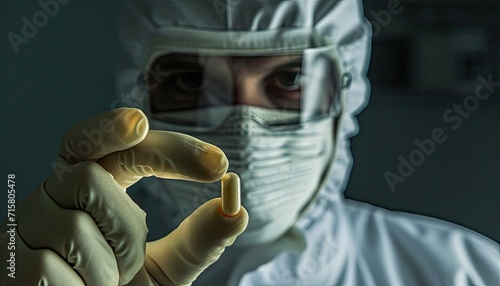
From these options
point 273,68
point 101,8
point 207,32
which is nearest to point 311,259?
point 273,68

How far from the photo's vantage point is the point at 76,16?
156cm

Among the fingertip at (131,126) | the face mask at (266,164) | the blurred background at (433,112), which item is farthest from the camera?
the blurred background at (433,112)

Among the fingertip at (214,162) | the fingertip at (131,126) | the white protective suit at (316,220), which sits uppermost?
the fingertip at (131,126)

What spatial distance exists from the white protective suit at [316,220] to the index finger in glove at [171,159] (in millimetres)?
594

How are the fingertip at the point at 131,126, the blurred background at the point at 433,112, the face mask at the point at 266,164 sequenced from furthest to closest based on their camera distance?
the blurred background at the point at 433,112
the face mask at the point at 266,164
the fingertip at the point at 131,126

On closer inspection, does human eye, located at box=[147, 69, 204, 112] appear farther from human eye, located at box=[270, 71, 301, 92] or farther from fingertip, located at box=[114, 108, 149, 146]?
fingertip, located at box=[114, 108, 149, 146]

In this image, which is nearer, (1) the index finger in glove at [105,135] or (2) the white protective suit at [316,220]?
(1) the index finger in glove at [105,135]

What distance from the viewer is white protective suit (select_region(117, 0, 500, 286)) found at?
3.96 feet

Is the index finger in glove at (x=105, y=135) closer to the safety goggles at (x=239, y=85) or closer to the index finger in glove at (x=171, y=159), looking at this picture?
the index finger in glove at (x=171, y=159)

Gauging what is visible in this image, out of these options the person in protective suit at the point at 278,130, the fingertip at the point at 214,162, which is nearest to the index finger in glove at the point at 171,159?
the fingertip at the point at 214,162

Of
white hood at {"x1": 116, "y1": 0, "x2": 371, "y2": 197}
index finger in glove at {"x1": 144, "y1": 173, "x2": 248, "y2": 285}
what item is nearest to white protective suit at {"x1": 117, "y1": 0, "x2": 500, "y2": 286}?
white hood at {"x1": 116, "y1": 0, "x2": 371, "y2": 197}

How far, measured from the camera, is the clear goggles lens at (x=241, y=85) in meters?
1.20

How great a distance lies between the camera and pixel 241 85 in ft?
3.93

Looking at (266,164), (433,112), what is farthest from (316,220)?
(433,112)
